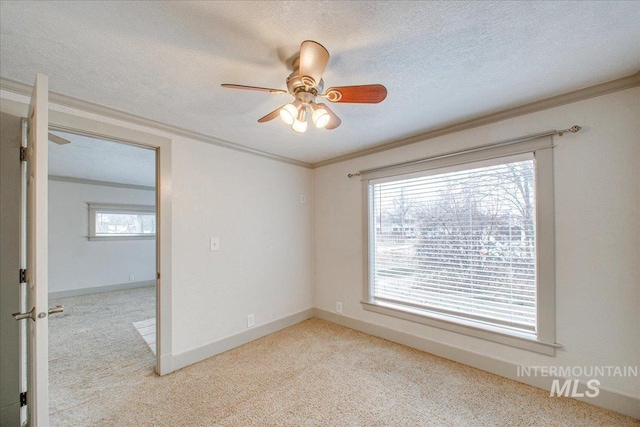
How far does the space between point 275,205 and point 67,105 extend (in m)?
2.07

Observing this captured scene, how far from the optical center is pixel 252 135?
2.71 meters

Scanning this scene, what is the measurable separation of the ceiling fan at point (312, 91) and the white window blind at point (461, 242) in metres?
1.53

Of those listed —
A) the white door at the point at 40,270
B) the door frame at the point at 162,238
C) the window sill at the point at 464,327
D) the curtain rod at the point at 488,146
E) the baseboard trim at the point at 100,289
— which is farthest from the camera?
the baseboard trim at the point at 100,289

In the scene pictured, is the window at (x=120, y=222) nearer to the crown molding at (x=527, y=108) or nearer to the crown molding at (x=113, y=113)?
the crown molding at (x=113, y=113)

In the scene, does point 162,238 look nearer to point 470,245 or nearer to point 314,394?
point 314,394

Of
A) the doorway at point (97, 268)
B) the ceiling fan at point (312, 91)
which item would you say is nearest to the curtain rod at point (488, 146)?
the ceiling fan at point (312, 91)

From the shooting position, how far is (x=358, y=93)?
4.70 ft

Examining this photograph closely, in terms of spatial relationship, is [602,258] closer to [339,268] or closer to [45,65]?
[339,268]

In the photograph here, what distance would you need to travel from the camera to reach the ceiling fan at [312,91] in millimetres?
1245

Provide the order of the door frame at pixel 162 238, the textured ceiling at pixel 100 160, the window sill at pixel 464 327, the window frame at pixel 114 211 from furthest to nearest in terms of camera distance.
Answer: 1. the window frame at pixel 114 211
2. the textured ceiling at pixel 100 160
3. the door frame at pixel 162 238
4. the window sill at pixel 464 327

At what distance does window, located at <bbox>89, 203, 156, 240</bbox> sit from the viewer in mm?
5469

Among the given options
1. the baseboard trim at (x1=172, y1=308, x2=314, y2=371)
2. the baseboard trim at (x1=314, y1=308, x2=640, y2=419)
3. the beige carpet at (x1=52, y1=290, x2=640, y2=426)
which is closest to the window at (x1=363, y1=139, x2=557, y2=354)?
the baseboard trim at (x1=314, y1=308, x2=640, y2=419)

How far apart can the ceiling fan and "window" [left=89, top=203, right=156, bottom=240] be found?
19.2 feet

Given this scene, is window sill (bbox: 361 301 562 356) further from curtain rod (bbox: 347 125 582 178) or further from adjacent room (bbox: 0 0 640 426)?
curtain rod (bbox: 347 125 582 178)
